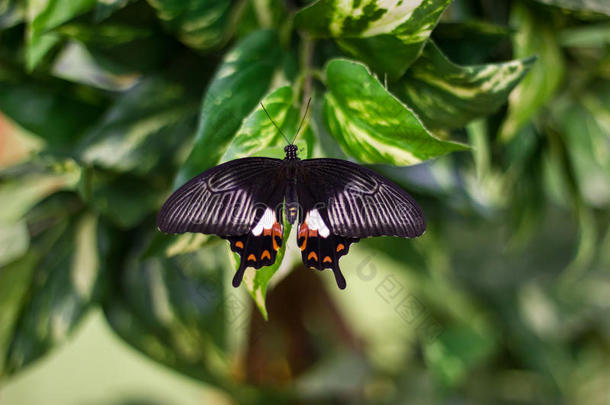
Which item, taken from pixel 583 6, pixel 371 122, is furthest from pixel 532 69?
pixel 371 122

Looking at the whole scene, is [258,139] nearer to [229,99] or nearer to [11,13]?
[229,99]

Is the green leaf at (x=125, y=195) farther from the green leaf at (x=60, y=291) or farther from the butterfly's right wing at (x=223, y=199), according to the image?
the butterfly's right wing at (x=223, y=199)

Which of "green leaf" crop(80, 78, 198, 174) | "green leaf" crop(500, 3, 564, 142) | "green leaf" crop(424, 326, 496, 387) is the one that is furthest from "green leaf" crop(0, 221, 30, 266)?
"green leaf" crop(424, 326, 496, 387)

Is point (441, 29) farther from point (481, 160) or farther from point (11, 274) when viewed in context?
point (11, 274)

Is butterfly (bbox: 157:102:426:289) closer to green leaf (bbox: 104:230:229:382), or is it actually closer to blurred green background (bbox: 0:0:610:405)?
blurred green background (bbox: 0:0:610:405)

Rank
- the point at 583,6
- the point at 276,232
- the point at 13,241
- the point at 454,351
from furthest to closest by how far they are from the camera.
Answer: the point at 454,351, the point at 13,241, the point at 583,6, the point at 276,232
